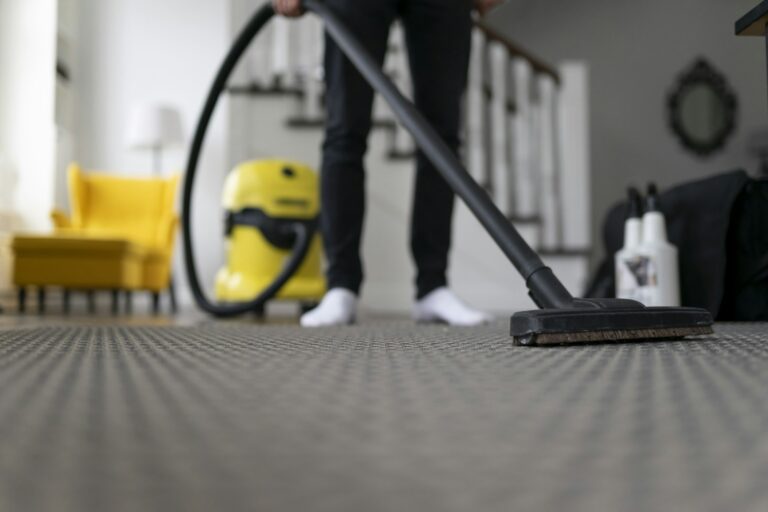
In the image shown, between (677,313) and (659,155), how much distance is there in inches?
189

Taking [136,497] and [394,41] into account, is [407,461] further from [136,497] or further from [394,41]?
[394,41]

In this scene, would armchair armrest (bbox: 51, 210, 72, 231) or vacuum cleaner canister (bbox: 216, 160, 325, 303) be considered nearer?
vacuum cleaner canister (bbox: 216, 160, 325, 303)

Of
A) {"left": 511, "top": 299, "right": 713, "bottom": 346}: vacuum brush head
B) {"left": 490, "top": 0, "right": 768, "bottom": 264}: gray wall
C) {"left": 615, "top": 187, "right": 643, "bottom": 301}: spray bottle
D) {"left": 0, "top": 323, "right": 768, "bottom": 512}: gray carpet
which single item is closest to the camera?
{"left": 0, "top": 323, "right": 768, "bottom": 512}: gray carpet

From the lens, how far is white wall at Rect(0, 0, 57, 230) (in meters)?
2.85

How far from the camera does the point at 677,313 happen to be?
0.72 metres

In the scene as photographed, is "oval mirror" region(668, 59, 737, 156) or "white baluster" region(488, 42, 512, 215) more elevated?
"oval mirror" region(668, 59, 737, 156)

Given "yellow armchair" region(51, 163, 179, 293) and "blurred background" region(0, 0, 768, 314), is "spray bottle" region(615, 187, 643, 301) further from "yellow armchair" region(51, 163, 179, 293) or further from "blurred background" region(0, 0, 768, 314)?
"yellow armchair" region(51, 163, 179, 293)

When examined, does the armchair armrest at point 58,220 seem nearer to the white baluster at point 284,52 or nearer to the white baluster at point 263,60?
the white baluster at point 263,60

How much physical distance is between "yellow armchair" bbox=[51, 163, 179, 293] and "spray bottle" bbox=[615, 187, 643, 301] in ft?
9.55

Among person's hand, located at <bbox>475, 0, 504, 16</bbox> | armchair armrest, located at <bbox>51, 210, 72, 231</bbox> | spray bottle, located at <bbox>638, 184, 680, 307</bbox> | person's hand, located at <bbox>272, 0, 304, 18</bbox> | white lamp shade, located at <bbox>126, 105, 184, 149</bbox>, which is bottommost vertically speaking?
spray bottle, located at <bbox>638, 184, 680, 307</bbox>

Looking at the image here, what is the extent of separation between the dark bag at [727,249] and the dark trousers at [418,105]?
1.53 ft

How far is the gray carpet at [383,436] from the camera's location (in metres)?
0.19

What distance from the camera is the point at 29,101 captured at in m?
3.12

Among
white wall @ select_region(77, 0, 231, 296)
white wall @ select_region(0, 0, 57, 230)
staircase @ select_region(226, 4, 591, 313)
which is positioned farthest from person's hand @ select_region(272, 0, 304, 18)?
white wall @ select_region(77, 0, 231, 296)
